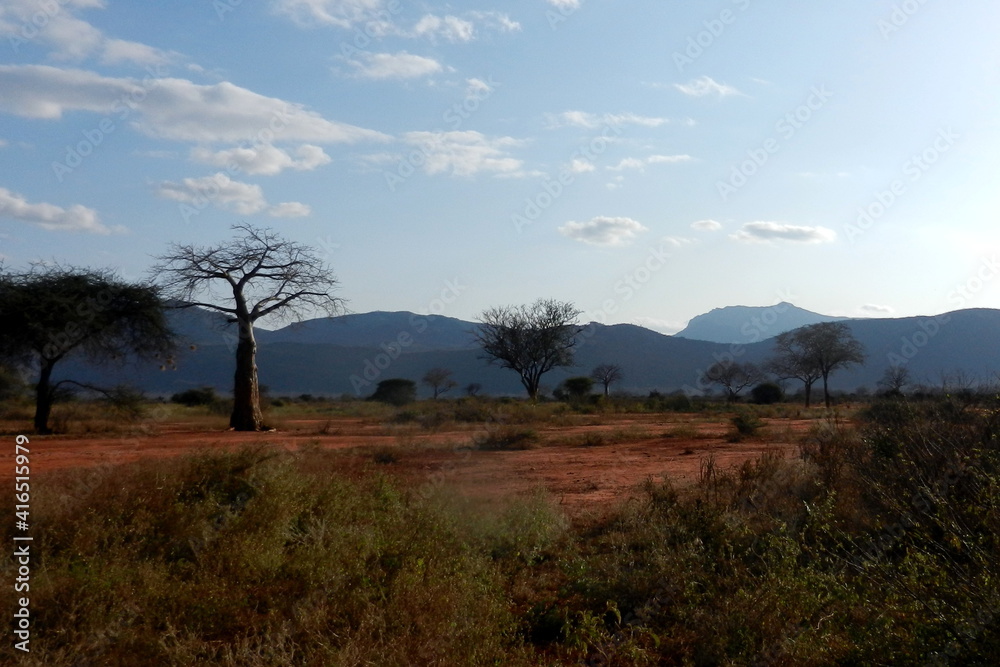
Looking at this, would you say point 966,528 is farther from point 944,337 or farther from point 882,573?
point 944,337

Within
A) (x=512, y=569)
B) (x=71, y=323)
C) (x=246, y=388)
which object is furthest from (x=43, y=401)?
(x=512, y=569)

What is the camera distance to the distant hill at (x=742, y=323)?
512 ft

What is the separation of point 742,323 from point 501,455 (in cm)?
17098

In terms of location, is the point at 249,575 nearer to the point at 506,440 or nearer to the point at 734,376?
the point at 506,440

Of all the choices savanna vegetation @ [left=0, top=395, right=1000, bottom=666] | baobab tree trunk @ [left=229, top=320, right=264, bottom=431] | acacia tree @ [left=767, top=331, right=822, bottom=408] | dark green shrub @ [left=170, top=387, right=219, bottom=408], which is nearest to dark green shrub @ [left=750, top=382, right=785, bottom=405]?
acacia tree @ [left=767, top=331, right=822, bottom=408]

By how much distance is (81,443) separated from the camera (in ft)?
50.9

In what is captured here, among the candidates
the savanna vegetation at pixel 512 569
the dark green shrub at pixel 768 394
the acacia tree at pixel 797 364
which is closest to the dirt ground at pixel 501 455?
the savanna vegetation at pixel 512 569

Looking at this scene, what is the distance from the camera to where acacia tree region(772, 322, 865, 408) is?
163 ft

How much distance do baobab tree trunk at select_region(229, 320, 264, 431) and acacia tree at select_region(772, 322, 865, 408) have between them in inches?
1485

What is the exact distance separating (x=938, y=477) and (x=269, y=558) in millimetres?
5461

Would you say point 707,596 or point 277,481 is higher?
point 277,481

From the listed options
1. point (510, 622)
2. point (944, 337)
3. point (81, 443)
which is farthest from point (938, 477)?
point (944, 337)

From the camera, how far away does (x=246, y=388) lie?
21.9 m

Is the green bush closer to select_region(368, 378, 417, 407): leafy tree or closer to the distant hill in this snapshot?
select_region(368, 378, 417, 407): leafy tree
